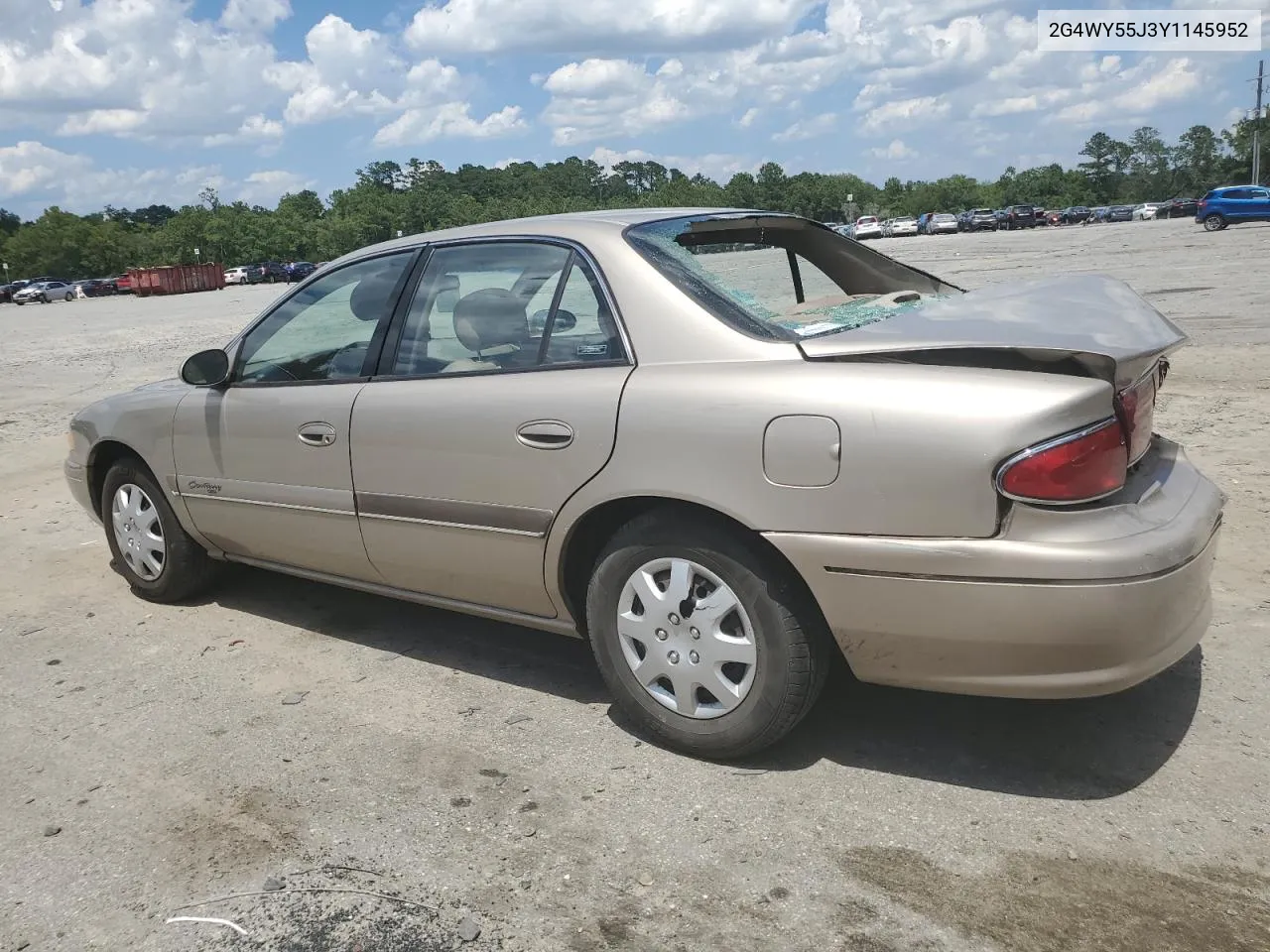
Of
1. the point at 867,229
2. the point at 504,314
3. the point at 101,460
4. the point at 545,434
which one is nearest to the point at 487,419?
the point at 545,434

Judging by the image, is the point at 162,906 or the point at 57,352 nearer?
the point at 162,906

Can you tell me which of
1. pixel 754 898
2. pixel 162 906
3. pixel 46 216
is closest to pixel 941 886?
pixel 754 898

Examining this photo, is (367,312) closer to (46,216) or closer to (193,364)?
(193,364)

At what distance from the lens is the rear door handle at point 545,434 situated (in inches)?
130

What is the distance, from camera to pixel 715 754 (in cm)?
321

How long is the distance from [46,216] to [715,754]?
124651mm

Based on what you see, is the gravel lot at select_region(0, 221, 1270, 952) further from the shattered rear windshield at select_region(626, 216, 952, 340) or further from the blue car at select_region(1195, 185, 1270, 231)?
the blue car at select_region(1195, 185, 1270, 231)

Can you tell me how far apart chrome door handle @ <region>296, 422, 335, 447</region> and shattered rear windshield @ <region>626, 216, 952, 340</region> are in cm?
138

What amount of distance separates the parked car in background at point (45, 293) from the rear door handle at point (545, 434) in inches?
2898

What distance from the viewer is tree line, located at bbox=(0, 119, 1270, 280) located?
3780 inches

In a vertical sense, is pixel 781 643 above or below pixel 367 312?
below

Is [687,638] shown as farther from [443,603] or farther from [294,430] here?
[294,430]

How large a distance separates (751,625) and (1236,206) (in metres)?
46.1

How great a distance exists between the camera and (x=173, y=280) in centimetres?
6694
